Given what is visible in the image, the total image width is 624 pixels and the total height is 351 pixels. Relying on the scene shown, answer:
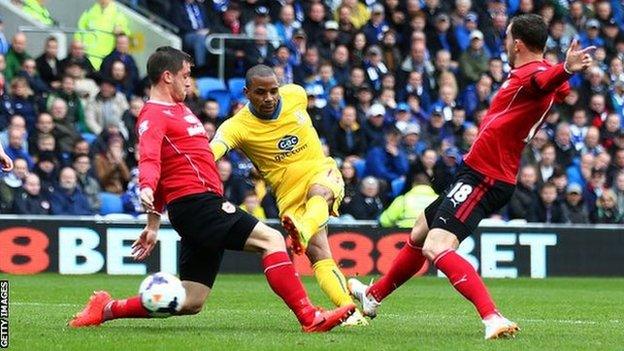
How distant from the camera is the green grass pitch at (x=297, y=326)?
10.5m

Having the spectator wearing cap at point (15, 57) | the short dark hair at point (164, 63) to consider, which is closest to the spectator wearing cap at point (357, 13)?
the spectator wearing cap at point (15, 57)

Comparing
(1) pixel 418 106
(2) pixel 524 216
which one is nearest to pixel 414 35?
(1) pixel 418 106

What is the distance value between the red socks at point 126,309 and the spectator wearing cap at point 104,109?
11.4 m

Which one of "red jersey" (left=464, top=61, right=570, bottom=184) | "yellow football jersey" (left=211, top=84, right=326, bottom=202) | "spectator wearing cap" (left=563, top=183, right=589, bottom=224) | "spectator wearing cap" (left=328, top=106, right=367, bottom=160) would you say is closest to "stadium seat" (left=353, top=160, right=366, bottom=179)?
"spectator wearing cap" (left=328, top=106, right=367, bottom=160)

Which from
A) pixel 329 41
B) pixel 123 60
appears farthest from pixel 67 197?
pixel 329 41

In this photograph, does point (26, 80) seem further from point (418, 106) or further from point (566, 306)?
point (566, 306)

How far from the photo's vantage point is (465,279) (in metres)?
11.1

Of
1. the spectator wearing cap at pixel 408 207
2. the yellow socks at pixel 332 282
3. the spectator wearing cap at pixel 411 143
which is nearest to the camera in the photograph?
the yellow socks at pixel 332 282

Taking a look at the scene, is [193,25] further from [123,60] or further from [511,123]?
[511,123]

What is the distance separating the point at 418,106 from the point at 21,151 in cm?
722

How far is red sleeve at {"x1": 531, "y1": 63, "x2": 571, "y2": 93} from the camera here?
10578 millimetres

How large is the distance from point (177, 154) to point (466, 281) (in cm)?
227

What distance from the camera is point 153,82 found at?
11211 mm

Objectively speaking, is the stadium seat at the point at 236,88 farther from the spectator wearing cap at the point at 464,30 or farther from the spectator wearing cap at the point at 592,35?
the spectator wearing cap at the point at 592,35
